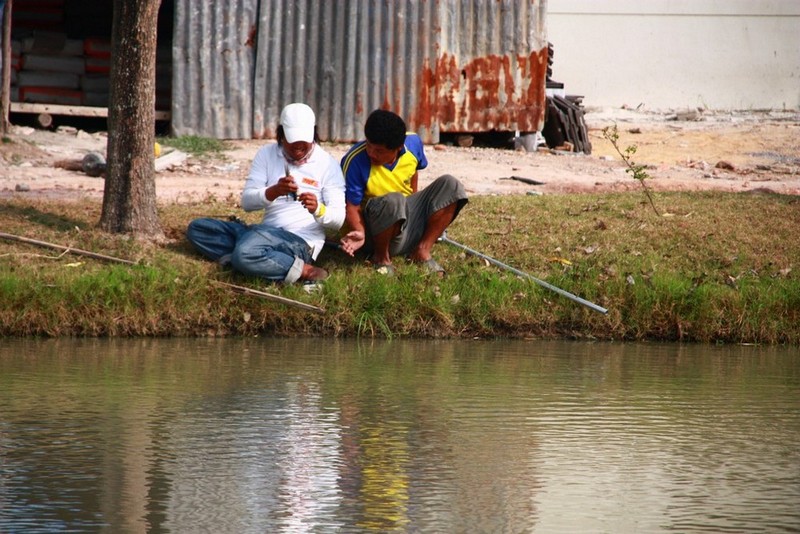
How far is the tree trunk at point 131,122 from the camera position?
8.59 m

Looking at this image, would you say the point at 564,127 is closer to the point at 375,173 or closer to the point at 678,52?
the point at 678,52

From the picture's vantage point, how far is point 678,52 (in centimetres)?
2002

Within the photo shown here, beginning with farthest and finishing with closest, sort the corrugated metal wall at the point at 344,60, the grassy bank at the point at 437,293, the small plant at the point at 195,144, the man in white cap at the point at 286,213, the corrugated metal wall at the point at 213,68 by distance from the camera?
1. the corrugated metal wall at the point at 344,60
2. the corrugated metal wall at the point at 213,68
3. the small plant at the point at 195,144
4. the man in white cap at the point at 286,213
5. the grassy bank at the point at 437,293

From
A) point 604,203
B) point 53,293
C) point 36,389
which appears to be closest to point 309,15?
point 604,203

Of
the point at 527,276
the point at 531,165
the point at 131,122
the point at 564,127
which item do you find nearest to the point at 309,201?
the point at 527,276

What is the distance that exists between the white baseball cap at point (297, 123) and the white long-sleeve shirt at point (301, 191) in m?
0.23

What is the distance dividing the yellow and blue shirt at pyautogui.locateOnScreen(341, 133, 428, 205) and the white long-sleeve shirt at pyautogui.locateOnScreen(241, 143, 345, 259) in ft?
0.31

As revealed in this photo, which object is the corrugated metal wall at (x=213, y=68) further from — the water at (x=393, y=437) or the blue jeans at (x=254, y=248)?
the water at (x=393, y=437)

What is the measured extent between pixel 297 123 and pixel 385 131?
0.57 metres

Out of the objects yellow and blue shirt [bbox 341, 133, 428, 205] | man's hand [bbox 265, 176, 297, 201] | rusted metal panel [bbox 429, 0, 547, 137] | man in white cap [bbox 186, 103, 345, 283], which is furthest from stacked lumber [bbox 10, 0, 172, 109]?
man's hand [bbox 265, 176, 297, 201]

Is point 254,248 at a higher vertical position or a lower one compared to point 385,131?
lower

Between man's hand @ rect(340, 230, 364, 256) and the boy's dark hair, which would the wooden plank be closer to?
the boy's dark hair

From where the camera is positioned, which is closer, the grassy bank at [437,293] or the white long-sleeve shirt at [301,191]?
the grassy bank at [437,293]

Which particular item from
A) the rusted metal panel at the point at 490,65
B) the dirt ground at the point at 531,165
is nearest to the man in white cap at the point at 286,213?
the dirt ground at the point at 531,165
